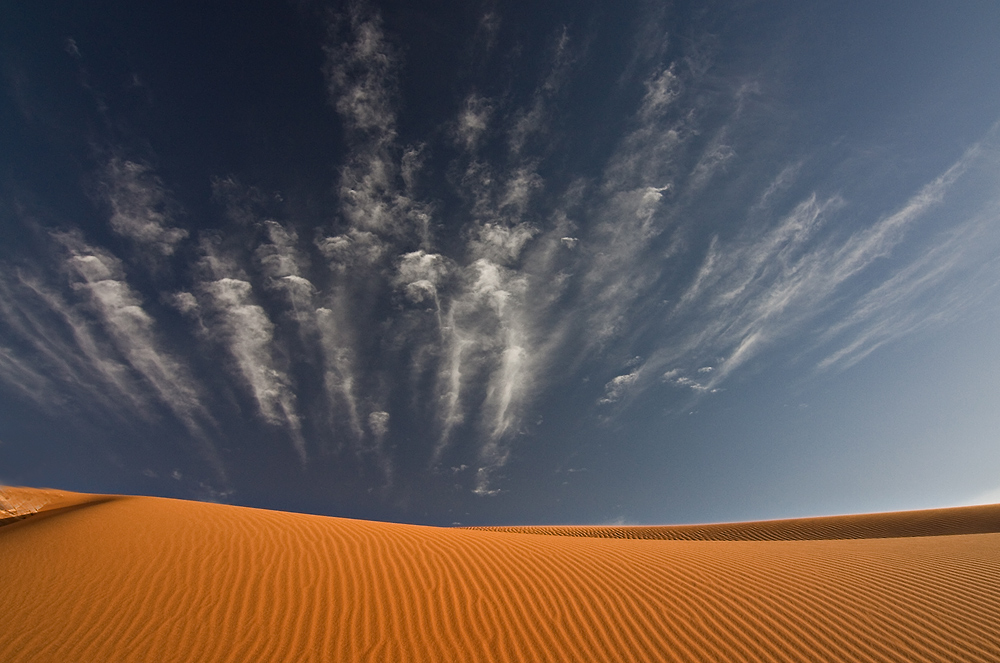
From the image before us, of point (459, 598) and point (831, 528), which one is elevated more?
point (831, 528)

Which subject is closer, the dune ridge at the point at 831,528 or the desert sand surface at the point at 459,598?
the desert sand surface at the point at 459,598

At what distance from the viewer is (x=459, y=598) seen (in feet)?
22.1

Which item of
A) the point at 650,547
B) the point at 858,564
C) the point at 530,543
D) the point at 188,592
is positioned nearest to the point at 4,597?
the point at 188,592

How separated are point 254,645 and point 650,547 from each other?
31.7 feet

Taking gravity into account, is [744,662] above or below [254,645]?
below

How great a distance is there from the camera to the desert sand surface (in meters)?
5.40

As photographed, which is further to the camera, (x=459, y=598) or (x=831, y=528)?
(x=831, y=528)

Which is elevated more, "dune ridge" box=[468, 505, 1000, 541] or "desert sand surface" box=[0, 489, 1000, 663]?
"dune ridge" box=[468, 505, 1000, 541]

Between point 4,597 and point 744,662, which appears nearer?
point 744,662

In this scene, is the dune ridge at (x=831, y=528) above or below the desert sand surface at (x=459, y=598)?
above

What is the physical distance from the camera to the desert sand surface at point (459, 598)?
5.40 metres

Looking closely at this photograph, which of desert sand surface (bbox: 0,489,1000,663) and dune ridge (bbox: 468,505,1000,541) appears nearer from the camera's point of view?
desert sand surface (bbox: 0,489,1000,663)

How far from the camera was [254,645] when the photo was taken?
5406mm

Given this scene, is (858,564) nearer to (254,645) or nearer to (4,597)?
(254,645)
